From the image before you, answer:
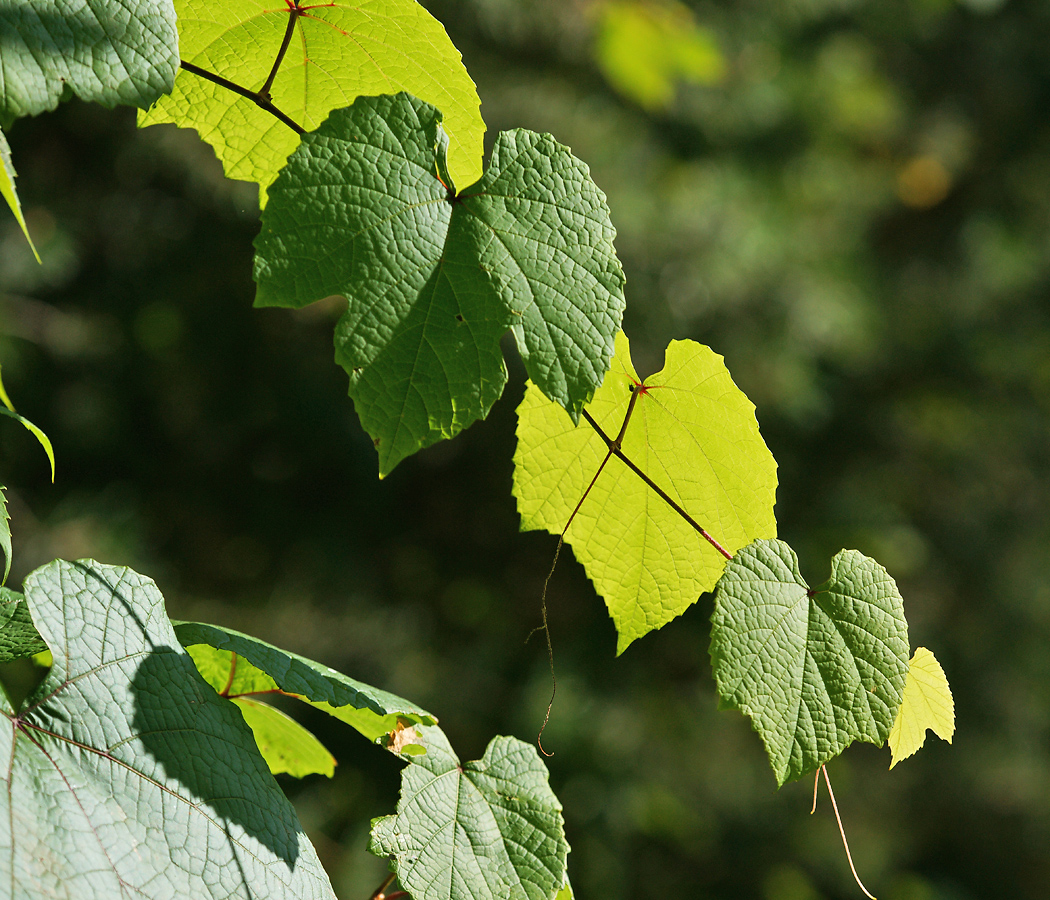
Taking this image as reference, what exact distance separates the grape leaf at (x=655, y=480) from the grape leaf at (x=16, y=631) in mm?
223

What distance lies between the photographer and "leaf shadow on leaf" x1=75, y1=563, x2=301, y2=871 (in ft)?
1.02

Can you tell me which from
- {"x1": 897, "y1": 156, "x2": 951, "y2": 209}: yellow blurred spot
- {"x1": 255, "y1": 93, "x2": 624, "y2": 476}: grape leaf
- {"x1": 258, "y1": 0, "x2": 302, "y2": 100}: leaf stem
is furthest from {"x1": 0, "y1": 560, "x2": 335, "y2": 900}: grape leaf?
{"x1": 897, "y1": 156, "x2": 951, "y2": 209}: yellow blurred spot

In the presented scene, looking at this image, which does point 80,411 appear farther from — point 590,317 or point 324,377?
point 590,317

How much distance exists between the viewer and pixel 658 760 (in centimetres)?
290

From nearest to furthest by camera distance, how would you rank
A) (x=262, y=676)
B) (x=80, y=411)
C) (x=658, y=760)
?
(x=262, y=676) < (x=80, y=411) < (x=658, y=760)

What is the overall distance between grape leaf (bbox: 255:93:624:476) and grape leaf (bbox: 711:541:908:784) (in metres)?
0.11

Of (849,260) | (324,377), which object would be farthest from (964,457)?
(324,377)

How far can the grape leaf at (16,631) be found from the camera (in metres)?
0.31

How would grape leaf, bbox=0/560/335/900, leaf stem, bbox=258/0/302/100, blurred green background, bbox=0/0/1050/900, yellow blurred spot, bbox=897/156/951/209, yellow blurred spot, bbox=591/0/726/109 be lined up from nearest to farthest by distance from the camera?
grape leaf, bbox=0/560/335/900 < leaf stem, bbox=258/0/302/100 < blurred green background, bbox=0/0/1050/900 < yellow blurred spot, bbox=591/0/726/109 < yellow blurred spot, bbox=897/156/951/209

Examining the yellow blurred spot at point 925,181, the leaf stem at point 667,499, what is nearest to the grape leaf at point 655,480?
the leaf stem at point 667,499

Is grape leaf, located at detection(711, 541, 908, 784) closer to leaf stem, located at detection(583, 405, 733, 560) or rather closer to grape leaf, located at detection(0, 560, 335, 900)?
leaf stem, located at detection(583, 405, 733, 560)

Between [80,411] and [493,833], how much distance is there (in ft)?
7.56

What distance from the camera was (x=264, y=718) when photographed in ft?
1.53

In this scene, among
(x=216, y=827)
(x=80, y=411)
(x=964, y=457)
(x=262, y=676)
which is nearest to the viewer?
(x=216, y=827)
